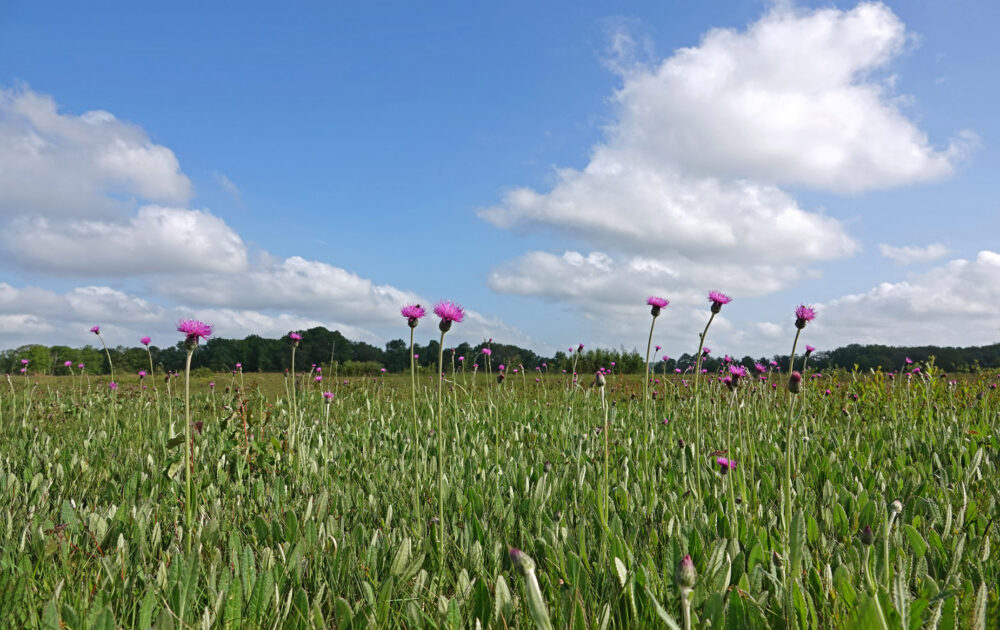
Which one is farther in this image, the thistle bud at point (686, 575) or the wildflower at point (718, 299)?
the wildflower at point (718, 299)

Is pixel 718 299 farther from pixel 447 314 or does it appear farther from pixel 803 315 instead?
pixel 447 314

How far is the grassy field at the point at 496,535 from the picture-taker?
166 cm

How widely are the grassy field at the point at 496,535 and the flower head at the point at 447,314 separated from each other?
43 cm

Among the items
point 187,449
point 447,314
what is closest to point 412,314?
point 447,314

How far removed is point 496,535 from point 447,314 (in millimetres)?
901

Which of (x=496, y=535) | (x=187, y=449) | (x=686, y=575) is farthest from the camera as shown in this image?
(x=496, y=535)

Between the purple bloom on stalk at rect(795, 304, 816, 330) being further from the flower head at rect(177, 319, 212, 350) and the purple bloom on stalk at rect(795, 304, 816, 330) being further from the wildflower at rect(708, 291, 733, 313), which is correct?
the flower head at rect(177, 319, 212, 350)

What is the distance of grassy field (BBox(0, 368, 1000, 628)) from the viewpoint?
5.43ft

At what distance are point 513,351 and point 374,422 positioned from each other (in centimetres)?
381

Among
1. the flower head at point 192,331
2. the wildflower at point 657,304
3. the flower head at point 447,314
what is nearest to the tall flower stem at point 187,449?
the flower head at point 192,331

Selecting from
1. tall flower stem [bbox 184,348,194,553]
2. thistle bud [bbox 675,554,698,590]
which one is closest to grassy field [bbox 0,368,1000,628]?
thistle bud [bbox 675,554,698,590]

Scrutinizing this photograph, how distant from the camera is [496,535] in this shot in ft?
7.69

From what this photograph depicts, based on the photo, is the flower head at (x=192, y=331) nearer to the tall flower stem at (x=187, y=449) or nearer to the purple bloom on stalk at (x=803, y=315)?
the tall flower stem at (x=187, y=449)

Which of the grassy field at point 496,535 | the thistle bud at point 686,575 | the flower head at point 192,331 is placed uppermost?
the flower head at point 192,331
